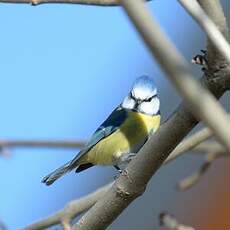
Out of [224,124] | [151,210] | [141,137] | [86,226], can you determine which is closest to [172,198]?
[151,210]

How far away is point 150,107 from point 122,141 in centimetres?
10

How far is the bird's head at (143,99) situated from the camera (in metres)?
1.37

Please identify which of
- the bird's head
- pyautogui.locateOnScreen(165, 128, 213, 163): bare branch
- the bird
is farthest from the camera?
the bird's head

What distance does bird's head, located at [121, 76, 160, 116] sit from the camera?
137cm

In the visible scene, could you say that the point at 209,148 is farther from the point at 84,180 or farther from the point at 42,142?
the point at 84,180

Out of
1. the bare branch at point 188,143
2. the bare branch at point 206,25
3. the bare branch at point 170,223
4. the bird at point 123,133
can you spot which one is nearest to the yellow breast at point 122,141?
the bird at point 123,133

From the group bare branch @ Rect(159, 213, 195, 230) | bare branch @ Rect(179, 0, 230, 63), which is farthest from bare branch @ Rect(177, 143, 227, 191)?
bare branch @ Rect(179, 0, 230, 63)

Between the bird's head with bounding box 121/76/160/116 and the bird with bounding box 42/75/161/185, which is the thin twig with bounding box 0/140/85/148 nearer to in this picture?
the bird with bounding box 42/75/161/185

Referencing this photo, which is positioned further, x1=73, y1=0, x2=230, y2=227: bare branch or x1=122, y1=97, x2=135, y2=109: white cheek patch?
x1=122, y1=97, x2=135, y2=109: white cheek patch

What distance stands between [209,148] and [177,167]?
1835mm

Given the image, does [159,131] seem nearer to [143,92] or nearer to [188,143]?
[188,143]

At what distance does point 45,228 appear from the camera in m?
0.91

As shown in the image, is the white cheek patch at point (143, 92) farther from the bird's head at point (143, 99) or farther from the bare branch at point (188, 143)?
the bare branch at point (188, 143)

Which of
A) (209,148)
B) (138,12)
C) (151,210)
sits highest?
(138,12)
